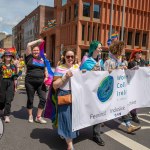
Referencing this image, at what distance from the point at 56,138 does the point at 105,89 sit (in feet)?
4.35

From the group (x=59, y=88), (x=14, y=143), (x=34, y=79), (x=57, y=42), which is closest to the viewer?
(x=59, y=88)

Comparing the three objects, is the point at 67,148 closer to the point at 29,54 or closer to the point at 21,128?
the point at 21,128

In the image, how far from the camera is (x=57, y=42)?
145 ft

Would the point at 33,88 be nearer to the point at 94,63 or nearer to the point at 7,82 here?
the point at 7,82

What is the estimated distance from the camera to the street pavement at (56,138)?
14.1ft

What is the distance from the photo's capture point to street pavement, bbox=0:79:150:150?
4.31m

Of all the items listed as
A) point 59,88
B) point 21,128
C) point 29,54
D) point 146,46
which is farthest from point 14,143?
point 146,46

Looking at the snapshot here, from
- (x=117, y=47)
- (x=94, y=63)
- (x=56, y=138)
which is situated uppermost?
(x=117, y=47)

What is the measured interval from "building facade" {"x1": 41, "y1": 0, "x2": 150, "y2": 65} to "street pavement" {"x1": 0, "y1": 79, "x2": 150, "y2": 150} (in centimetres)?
3108

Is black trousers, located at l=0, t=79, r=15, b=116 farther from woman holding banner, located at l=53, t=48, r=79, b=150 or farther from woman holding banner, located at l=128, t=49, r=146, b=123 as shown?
woman holding banner, located at l=128, t=49, r=146, b=123

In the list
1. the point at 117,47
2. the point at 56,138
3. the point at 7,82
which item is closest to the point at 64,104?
the point at 56,138

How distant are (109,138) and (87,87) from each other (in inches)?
51.1

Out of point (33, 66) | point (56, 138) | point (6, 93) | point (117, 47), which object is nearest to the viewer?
point (56, 138)

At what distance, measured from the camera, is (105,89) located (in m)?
4.56
